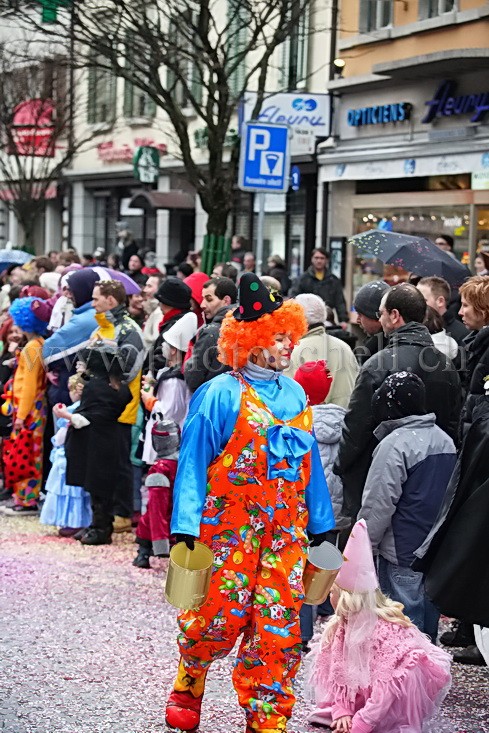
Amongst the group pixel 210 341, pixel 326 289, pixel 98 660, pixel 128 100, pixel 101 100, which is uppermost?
pixel 101 100

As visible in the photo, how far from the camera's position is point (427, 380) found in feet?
20.5

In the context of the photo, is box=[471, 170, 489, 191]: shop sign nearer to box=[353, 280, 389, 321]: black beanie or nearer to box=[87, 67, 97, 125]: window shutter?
box=[353, 280, 389, 321]: black beanie

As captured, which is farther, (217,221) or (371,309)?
(217,221)

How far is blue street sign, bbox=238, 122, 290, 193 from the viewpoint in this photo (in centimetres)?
1088

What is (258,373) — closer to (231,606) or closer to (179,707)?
(231,606)

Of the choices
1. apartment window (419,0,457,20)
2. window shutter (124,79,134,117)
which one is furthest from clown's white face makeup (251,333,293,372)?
window shutter (124,79,134,117)

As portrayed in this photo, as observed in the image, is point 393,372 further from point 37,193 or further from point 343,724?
point 37,193

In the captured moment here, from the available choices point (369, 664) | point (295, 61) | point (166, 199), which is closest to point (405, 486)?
point (369, 664)

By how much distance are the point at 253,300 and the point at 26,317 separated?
5314 mm

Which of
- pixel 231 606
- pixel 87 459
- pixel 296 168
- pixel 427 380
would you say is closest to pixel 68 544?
pixel 87 459

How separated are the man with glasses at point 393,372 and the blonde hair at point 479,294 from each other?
27cm

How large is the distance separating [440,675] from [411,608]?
0.75 meters

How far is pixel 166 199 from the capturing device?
2711cm

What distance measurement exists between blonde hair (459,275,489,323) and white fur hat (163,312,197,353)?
2.52 metres
